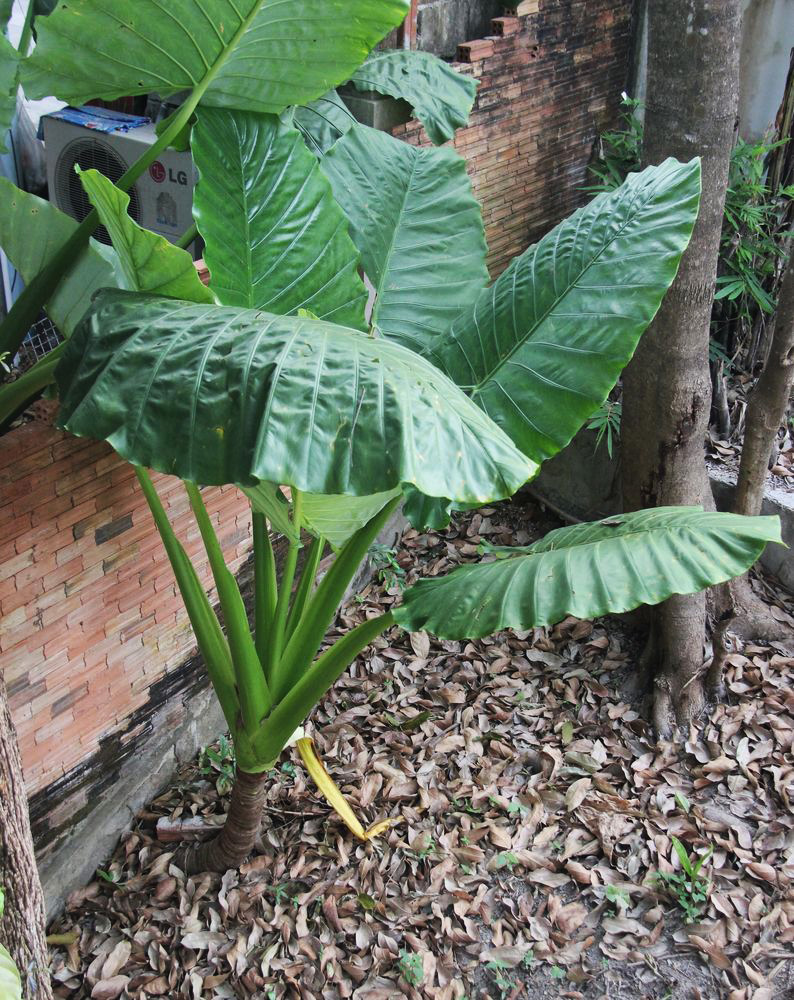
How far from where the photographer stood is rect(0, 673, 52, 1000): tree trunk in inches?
63.2

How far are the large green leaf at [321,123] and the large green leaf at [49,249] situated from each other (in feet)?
3.32

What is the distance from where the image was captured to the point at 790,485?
362cm

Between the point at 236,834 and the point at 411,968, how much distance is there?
55 centimetres

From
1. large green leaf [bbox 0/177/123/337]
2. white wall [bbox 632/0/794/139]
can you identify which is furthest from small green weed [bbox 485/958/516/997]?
white wall [bbox 632/0/794/139]

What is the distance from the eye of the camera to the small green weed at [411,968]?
7.84 ft

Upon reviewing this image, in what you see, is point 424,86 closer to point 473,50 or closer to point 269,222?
point 473,50

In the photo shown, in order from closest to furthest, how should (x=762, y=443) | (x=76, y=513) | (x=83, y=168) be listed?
1. (x=76, y=513)
2. (x=83, y=168)
3. (x=762, y=443)

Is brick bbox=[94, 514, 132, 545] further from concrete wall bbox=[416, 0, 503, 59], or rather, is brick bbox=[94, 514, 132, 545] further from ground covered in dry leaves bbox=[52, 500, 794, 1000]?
concrete wall bbox=[416, 0, 503, 59]

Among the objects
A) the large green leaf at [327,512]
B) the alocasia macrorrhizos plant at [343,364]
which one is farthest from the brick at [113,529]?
the large green leaf at [327,512]

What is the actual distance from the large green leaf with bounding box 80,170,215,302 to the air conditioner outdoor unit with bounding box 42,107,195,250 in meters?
1.45

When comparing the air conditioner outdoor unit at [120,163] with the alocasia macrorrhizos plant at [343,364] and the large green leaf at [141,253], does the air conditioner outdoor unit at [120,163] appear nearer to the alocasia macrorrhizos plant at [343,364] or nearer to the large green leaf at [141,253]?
the alocasia macrorrhizos plant at [343,364]

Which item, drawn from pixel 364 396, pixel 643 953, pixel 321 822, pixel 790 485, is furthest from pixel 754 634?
pixel 364 396

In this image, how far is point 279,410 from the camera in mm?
1349

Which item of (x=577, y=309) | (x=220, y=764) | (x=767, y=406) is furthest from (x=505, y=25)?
(x=220, y=764)
